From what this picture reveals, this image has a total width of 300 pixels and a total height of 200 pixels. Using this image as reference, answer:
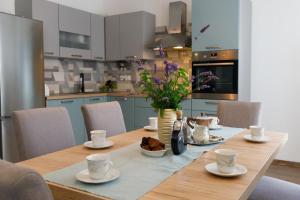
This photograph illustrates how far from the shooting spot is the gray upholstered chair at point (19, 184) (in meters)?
0.51

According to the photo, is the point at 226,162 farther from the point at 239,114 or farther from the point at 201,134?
the point at 239,114

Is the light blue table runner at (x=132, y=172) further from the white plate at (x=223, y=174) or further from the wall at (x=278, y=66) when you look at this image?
the wall at (x=278, y=66)

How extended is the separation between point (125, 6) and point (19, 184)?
183 inches

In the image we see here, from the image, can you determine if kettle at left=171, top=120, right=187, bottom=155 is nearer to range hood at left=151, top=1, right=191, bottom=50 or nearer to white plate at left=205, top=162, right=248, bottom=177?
white plate at left=205, top=162, right=248, bottom=177

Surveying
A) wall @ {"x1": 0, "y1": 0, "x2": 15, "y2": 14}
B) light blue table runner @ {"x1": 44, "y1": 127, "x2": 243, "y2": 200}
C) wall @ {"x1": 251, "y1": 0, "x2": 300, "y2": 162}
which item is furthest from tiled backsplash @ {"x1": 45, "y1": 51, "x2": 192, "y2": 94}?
light blue table runner @ {"x1": 44, "y1": 127, "x2": 243, "y2": 200}

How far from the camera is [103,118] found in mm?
2146

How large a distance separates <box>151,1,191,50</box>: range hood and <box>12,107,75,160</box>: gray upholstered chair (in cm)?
234

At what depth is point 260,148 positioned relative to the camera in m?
1.54

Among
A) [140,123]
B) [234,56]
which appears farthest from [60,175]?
[140,123]

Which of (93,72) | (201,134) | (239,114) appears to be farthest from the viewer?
(93,72)

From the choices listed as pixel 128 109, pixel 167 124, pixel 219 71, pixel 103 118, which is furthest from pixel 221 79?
pixel 167 124

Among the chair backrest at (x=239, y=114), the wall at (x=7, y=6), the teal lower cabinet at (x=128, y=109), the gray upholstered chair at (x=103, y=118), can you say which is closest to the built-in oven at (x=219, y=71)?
the chair backrest at (x=239, y=114)

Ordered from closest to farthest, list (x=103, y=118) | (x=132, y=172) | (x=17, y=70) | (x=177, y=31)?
(x=132, y=172), (x=103, y=118), (x=17, y=70), (x=177, y=31)

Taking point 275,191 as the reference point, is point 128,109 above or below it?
above
